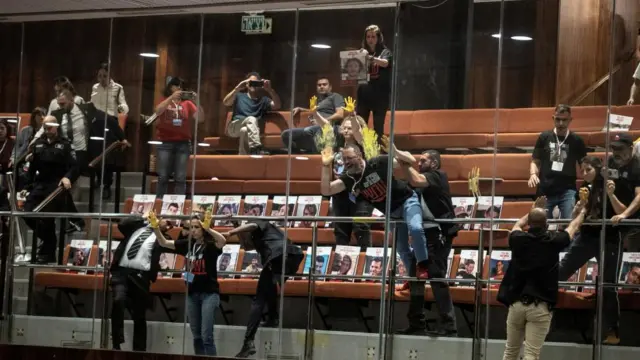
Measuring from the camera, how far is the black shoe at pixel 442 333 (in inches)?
353

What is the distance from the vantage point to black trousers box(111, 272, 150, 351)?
10.3m

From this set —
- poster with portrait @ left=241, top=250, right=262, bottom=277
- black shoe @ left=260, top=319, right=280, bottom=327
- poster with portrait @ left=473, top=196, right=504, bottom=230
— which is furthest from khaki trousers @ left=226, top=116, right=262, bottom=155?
poster with portrait @ left=473, top=196, right=504, bottom=230

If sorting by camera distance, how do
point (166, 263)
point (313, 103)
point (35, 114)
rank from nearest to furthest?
1. point (313, 103)
2. point (166, 263)
3. point (35, 114)

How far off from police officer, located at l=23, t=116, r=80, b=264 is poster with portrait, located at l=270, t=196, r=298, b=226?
6.85ft

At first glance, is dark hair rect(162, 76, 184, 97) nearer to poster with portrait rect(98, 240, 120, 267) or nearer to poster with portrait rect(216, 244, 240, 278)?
poster with portrait rect(98, 240, 120, 267)

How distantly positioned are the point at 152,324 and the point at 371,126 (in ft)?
8.67

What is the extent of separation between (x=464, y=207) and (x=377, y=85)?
1.25 meters

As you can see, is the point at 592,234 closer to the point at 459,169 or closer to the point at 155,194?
the point at 459,169

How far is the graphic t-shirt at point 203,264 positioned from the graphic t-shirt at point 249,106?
109 centimetres

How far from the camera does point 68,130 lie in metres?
11.0

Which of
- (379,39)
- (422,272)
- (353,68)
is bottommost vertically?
(422,272)

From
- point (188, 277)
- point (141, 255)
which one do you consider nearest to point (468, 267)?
point (188, 277)

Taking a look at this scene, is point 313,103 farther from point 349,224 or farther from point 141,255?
point 141,255

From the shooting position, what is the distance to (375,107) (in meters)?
9.50
